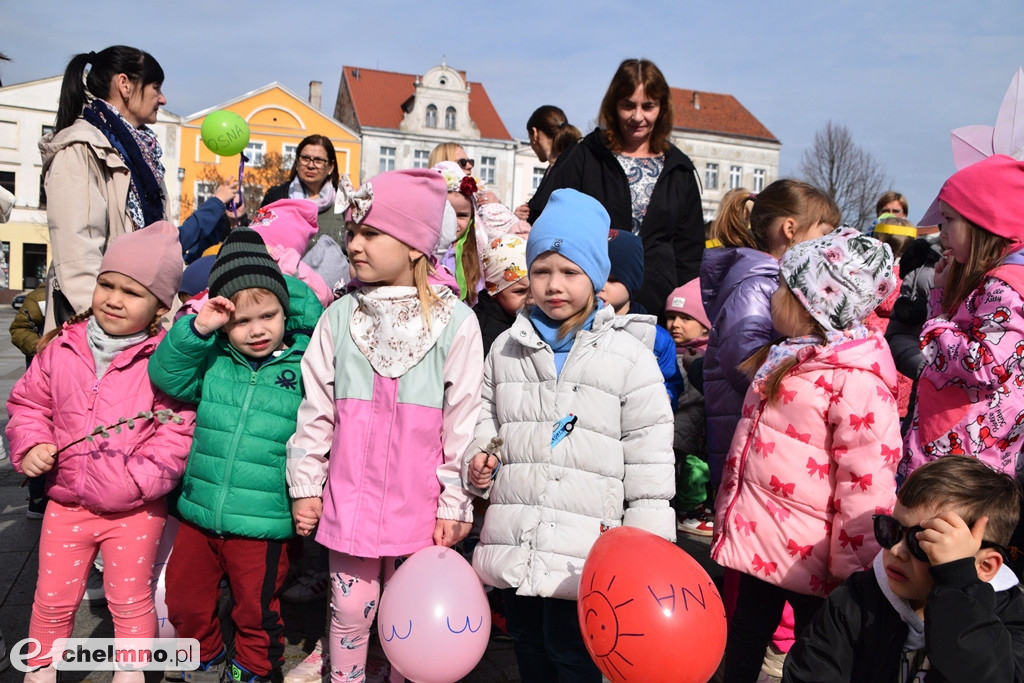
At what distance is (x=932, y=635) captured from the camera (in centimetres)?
199

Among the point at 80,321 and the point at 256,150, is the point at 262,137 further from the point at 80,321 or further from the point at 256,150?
the point at 80,321

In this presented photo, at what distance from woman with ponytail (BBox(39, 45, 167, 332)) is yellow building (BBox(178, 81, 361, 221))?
3599 centimetres

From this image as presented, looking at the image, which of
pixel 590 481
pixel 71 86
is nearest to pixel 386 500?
pixel 590 481

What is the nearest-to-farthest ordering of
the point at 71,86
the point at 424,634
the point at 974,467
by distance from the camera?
the point at 974,467
the point at 424,634
the point at 71,86

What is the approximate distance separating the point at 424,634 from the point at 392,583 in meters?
0.22

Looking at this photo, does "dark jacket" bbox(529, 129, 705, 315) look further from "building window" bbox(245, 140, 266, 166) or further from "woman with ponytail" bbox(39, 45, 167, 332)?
"building window" bbox(245, 140, 266, 166)

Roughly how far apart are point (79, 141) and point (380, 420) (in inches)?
83.1

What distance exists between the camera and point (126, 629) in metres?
2.92

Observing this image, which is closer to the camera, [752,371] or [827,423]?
[827,423]

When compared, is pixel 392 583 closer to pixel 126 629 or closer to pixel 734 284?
pixel 126 629

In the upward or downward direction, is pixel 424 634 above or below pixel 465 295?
below

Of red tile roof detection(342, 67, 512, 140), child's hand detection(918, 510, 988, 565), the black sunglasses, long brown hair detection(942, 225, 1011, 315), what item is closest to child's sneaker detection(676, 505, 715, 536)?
long brown hair detection(942, 225, 1011, 315)

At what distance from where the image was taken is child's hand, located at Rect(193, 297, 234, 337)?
2800 mm

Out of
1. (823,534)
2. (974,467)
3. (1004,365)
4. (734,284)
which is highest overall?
(734,284)
